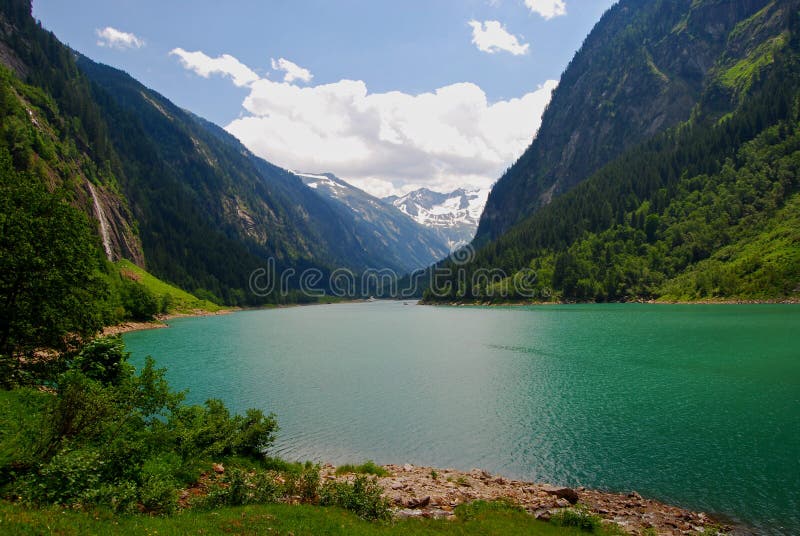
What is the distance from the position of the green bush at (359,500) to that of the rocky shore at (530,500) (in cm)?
122

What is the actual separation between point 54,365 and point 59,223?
371 inches

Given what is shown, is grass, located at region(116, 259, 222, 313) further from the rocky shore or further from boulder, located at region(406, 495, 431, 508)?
boulder, located at region(406, 495, 431, 508)

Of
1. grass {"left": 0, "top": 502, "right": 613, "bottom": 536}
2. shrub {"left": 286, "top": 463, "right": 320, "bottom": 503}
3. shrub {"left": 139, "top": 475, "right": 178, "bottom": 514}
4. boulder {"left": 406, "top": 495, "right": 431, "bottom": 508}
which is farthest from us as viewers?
boulder {"left": 406, "top": 495, "right": 431, "bottom": 508}

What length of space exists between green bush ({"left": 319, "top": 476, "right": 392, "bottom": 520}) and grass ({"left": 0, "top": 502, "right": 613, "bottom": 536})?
1.95 ft

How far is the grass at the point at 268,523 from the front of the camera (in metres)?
12.0

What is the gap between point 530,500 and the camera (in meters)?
22.8

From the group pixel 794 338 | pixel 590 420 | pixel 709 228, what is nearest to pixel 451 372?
pixel 590 420

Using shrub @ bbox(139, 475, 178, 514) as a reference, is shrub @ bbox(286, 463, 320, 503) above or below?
below

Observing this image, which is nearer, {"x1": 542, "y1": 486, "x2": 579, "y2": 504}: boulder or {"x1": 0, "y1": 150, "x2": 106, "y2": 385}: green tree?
{"x1": 542, "y1": 486, "x2": 579, "y2": 504}: boulder

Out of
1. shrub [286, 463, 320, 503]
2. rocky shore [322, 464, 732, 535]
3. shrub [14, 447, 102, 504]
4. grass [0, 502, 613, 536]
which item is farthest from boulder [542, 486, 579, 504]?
shrub [14, 447, 102, 504]

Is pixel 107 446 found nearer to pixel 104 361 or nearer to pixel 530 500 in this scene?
pixel 104 361

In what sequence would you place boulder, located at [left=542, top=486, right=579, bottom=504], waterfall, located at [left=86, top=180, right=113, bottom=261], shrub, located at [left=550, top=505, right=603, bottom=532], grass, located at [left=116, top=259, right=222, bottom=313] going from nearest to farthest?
shrub, located at [left=550, top=505, right=603, bottom=532] → boulder, located at [left=542, top=486, right=579, bottom=504] → waterfall, located at [left=86, top=180, right=113, bottom=261] → grass, located at [left=116, top=259, right=222, bottom=313]

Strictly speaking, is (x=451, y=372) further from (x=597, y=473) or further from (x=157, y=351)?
(x=157, y=351)

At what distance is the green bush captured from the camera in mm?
18609
